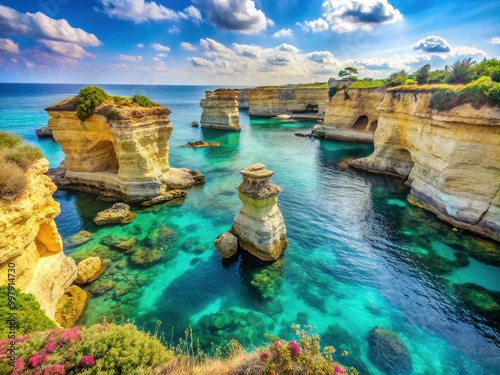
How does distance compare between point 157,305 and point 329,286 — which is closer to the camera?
point 157,305

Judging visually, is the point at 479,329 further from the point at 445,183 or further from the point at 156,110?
the point at 156,110

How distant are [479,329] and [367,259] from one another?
5.46 metres

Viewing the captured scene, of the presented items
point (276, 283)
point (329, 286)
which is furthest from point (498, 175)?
point (276, 283)

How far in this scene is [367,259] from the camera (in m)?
15.5

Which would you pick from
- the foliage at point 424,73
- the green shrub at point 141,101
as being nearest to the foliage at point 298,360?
the green shrub at point 141,101

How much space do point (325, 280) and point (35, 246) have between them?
1318 cm

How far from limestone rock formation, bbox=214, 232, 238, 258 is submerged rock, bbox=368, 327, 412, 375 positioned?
25.4 ft

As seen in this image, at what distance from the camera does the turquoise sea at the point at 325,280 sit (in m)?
10.8

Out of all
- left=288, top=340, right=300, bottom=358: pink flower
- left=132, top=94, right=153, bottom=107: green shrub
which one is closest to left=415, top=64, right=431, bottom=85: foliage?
left=132, top=94, right=153, bottom=107: green shrub

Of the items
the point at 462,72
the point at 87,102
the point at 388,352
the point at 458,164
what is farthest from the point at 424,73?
the point at 87,102

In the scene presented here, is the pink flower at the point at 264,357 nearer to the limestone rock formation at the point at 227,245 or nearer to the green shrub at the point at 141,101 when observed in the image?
the limestone rock formation at the point at 227,245

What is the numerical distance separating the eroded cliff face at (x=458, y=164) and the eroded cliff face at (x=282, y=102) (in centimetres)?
5770

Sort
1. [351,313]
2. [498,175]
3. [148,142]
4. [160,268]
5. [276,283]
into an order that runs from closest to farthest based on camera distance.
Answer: [351,313] → [276,283] → [160,268] → [498,175] → [148,142]

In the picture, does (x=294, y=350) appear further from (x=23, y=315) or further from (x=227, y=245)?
(x=227, y=245)
